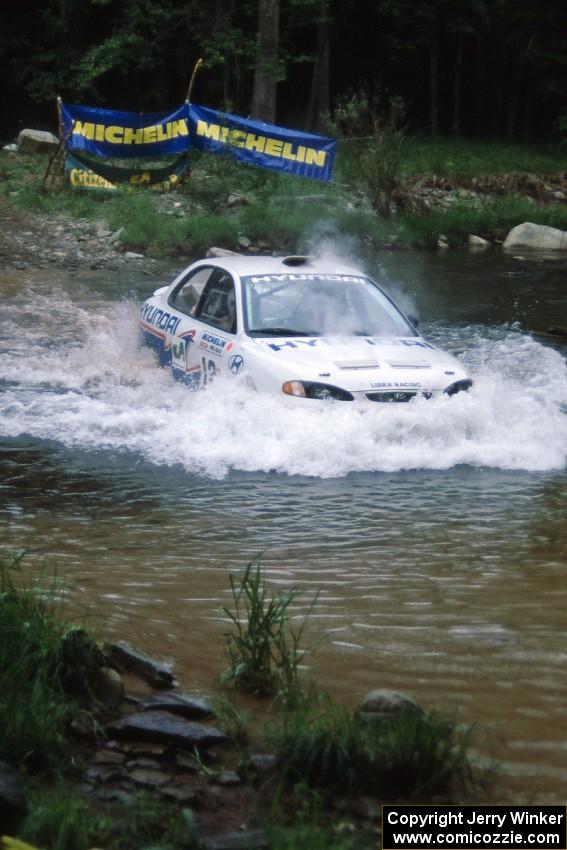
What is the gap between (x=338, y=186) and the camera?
79.9ft

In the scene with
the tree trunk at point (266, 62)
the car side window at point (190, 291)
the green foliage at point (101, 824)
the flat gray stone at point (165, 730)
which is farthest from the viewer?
the tree trunk at point (266, 62)

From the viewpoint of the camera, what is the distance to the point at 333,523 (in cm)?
712

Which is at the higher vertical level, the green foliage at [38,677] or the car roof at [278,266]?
the car roof at [278,266]

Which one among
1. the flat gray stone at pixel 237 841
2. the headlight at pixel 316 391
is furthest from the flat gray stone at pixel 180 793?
the headlight at pixel 316 391

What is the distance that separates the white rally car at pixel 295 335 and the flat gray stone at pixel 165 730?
488 cm

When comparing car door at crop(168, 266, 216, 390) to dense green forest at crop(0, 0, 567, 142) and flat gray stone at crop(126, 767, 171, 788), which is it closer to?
flat gray stone at crop(126, 767, 171, 788)

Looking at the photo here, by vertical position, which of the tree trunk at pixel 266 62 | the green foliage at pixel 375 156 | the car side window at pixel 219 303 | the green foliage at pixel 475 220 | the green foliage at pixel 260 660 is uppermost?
the tree trunk at pixel 266 62

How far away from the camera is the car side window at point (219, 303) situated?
32.4 feet


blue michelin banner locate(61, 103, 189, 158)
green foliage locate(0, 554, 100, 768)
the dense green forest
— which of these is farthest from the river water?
the dense green forest

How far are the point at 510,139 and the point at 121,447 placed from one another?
111ft

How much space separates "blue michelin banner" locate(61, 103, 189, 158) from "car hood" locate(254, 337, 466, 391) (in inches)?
562

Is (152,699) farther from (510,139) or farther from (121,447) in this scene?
(510,139)

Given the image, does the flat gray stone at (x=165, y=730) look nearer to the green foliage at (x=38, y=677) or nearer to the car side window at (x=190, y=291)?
the green foliage at (x=38, y=677)

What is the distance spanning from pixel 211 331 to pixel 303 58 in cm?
2207
